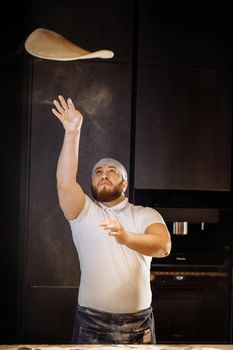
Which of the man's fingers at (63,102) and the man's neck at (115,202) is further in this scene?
the man's fingers at (63,102)

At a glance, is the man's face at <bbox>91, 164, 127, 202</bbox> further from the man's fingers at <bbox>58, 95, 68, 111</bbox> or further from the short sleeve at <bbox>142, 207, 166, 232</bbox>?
the man's fingers at <bbox>58, 95, 68, 111</bbox>

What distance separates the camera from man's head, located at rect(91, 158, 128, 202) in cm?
379

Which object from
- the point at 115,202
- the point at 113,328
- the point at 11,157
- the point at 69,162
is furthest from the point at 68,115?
the point at 113,328

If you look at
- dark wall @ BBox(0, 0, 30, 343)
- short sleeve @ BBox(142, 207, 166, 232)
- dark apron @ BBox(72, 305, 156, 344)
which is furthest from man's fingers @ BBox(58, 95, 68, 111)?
dark apron @ BBox(72, 305, 156, 344)

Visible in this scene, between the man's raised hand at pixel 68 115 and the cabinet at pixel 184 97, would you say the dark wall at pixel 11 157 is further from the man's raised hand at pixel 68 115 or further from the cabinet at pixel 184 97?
the cabinet at pixel 184 97

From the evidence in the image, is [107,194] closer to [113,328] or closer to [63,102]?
[63,102]

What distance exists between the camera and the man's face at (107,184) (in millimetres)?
3789

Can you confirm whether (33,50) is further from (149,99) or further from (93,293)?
(93,293)

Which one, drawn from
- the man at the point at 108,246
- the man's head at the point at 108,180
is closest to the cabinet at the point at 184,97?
the man's head at the point at 108,180

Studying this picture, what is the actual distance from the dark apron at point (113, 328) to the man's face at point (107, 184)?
1.95 feet

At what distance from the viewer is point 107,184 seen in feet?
12.5

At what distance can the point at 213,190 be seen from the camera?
161 inches

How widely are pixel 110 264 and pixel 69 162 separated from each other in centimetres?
60

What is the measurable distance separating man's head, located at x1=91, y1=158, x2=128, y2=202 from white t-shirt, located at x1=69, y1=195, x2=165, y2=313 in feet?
0.17
